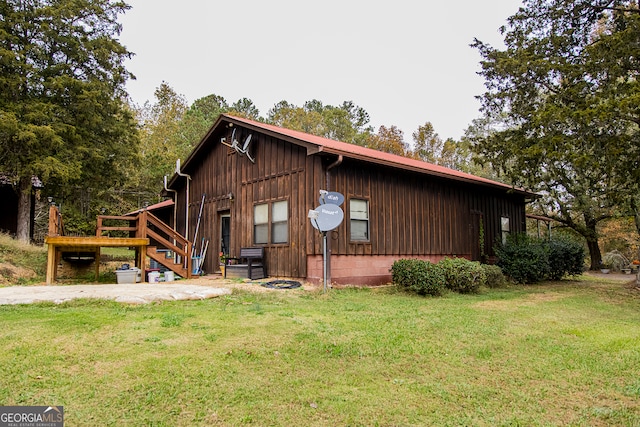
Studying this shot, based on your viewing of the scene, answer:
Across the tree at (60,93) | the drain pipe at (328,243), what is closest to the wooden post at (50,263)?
the drain pipe at (328,243)

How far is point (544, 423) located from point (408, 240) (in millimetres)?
8223

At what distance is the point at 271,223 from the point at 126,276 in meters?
3.59

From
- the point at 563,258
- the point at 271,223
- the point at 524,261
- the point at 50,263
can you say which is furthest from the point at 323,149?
the point at 563,258

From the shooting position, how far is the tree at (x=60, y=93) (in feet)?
47.1

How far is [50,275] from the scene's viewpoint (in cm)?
891

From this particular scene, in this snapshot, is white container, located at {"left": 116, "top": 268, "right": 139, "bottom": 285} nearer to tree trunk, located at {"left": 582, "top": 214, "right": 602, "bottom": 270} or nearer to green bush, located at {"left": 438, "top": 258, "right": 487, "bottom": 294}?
green bush, located at {"left": 438, "top": 258, "right": 487, "bottom": 294}

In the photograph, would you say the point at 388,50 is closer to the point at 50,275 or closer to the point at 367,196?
the point at 367,196

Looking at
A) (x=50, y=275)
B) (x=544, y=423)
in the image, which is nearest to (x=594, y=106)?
(x=544, y=423)

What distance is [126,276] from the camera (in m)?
9.68

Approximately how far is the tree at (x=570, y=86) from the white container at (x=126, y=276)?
9.45 metres

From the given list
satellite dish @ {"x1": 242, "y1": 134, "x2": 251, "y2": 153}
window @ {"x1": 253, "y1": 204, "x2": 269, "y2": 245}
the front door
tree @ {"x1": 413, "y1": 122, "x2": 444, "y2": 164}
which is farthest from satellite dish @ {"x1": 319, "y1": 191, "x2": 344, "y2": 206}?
tree @ {"x1": 413, "y1": 122, "x2": 444, "y2": 164}

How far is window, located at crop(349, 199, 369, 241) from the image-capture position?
9.98 m

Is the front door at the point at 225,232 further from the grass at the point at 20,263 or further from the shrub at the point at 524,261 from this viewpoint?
the shrub at the point at 524,261

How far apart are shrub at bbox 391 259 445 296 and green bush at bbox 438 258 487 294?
318 mm
